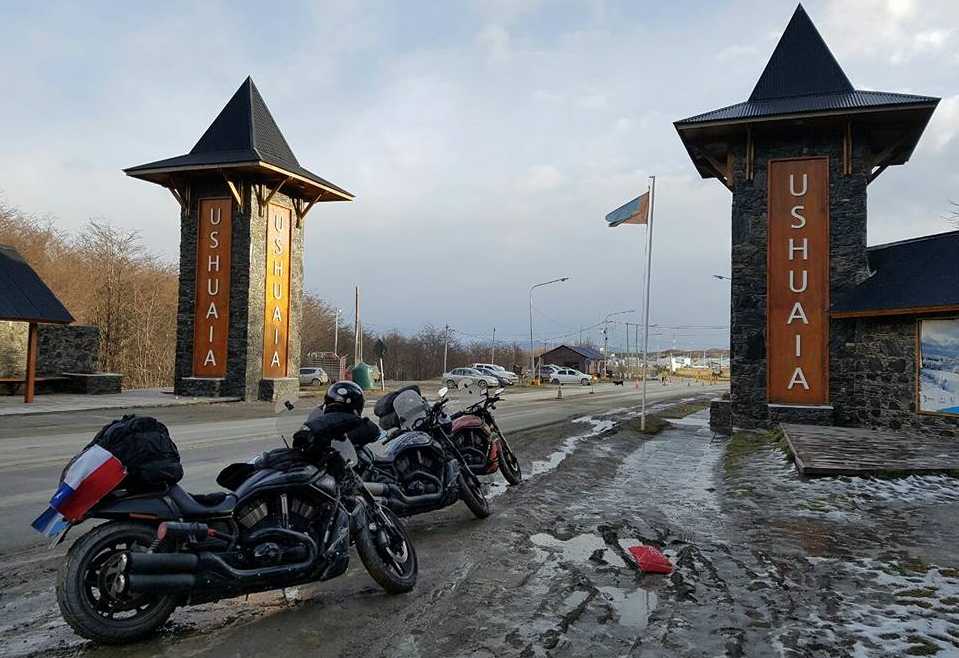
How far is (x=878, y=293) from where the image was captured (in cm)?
1416

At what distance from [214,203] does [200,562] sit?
76.1 feet

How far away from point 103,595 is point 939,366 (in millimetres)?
13938

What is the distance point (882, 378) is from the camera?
555 inches

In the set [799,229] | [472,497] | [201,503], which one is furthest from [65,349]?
[201,503]

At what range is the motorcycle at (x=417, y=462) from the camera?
6.06m

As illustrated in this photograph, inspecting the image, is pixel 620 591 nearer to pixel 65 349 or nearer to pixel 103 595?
pixel 103 595

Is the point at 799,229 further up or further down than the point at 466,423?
further up

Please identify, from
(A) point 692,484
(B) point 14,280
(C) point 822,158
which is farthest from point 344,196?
(A) point 692,484

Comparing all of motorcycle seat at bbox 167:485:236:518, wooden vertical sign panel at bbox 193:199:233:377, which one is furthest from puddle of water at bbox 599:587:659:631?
wooden vertical sign panel at bbox 193:199:233:377

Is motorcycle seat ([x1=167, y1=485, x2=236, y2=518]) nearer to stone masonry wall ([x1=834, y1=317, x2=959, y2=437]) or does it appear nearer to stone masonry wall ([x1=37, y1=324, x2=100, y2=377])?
stone masonry wall ([x1=834, y1=317, x2=959, y2=437])

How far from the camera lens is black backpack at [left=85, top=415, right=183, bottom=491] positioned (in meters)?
3.54

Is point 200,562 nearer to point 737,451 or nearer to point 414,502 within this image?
point 414,502

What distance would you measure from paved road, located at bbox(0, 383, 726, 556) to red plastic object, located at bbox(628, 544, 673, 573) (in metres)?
2.79

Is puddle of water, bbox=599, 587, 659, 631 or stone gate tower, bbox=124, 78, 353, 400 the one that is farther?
stone gate tower, bbox=124, 78, 353, 400
